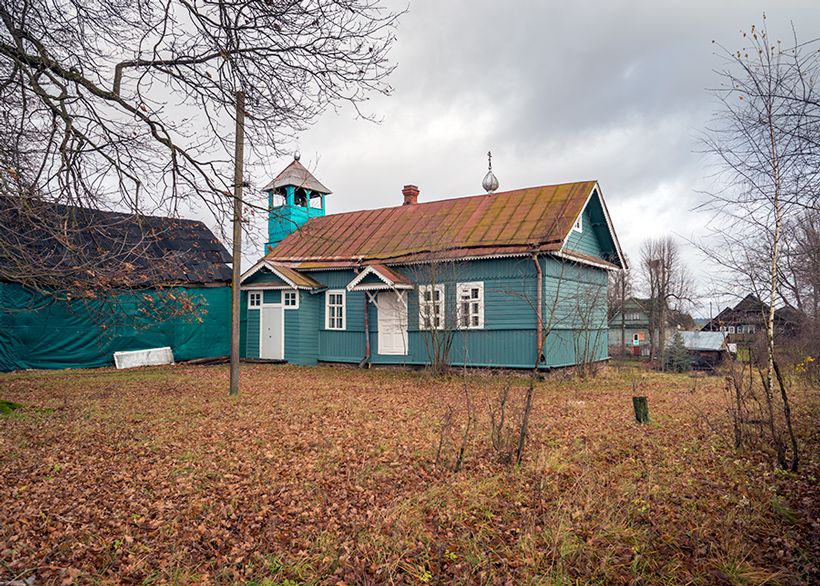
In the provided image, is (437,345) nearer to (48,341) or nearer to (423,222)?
(423,222)

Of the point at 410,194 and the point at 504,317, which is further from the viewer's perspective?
the point at 410,194

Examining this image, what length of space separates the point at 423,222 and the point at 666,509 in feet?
50.8

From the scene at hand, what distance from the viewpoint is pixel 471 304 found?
16.9 metres

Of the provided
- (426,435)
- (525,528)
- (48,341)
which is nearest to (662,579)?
(525,528)

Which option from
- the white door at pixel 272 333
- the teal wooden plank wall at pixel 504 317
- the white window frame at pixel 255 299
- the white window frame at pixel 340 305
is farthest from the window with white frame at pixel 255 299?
the white window frame at pixel 340 305

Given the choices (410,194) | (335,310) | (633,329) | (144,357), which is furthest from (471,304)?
(633,329)

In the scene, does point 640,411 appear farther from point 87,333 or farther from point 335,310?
point 87,333

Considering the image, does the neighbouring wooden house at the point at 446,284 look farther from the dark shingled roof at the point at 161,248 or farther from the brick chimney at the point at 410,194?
the dark shingled roof at the point at 161,248

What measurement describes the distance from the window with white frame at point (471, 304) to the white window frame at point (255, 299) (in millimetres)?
8283

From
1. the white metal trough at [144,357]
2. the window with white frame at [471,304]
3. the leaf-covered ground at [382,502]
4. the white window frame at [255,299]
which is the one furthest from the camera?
the white window frame at [255,299]

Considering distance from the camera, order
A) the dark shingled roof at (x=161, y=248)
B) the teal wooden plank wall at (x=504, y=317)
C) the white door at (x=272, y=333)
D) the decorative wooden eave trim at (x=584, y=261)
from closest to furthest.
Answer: the dark shingled roof at (x=161, y=248), the decorative wooden eave trim at (x=584, y=261), the teal wooden plank wall at (x=504, y=317), the white door at (x=272, y=333)

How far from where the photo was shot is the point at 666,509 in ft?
17.1

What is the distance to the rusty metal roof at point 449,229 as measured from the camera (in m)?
16.3

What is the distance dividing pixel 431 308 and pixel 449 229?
10.7 ft
